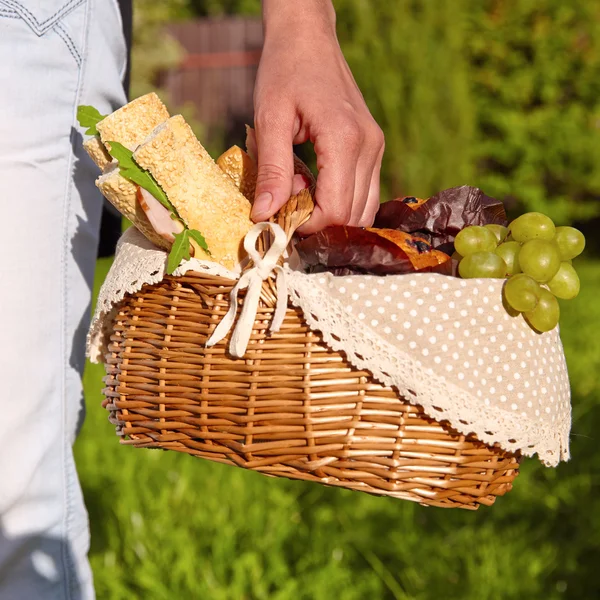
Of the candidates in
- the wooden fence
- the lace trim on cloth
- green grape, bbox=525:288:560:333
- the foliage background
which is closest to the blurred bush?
the foliage background

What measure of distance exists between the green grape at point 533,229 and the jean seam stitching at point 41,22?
0.99 m

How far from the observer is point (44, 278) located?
1.58 meters

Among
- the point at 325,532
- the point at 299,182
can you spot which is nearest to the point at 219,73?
the point at 325,532

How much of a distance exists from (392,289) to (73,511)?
886 mm

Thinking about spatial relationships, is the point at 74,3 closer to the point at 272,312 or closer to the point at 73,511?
the point at 272,312

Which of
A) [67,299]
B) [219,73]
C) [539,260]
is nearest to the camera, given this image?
[539,260]

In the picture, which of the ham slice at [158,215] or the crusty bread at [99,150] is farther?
the crusty bread at [99,150]

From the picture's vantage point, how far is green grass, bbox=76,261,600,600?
7.78 feet

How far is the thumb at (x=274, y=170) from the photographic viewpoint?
1.31 m

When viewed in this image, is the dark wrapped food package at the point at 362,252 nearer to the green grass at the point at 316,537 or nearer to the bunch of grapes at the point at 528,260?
the bunch of grapes at the point at 528,260

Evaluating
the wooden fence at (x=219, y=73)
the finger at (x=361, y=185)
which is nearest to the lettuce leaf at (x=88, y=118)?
the finger at (x=361, y=185)

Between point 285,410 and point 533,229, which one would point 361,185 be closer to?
point 533,229

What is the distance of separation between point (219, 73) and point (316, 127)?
9417 millimetres

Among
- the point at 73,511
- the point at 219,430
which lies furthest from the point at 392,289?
the point at 73,511
